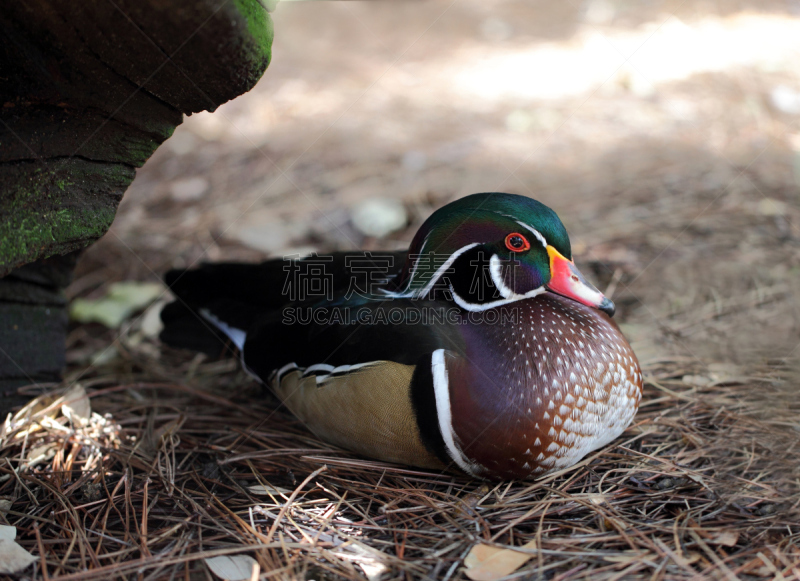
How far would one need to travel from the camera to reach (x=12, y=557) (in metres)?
1.59

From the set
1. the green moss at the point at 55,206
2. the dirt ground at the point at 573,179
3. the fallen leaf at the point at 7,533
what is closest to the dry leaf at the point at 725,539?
the dirt ground at the point at 573,179

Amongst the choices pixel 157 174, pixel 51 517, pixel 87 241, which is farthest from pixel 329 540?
pixel 157 174

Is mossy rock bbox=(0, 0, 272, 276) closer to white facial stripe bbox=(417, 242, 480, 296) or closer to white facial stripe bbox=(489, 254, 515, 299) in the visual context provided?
white facial stripe bbox=(417, 242, 480, 296)

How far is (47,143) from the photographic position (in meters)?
1.84

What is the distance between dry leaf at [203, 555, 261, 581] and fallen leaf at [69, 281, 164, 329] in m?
1.85

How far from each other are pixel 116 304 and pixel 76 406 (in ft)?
2.86

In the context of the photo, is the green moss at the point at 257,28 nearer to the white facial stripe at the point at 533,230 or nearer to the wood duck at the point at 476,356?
the wood duck at the point at 476,356

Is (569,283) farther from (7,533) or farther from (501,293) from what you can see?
(7,533)

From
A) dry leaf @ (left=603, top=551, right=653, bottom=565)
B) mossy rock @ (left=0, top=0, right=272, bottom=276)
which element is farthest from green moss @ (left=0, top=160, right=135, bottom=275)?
dry leaf @ (left=603, top=551, right=653, bottom=565)

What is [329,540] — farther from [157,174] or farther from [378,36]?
[378,36]

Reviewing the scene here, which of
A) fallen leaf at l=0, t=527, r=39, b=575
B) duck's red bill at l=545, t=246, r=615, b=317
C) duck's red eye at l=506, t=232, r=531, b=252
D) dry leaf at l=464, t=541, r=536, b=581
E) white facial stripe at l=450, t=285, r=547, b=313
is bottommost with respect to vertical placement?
fallen leaf at l=0, t=527, r=39, b=575

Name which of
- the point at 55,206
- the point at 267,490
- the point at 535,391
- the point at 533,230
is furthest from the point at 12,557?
the point at 533,230

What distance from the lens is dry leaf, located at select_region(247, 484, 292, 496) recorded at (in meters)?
1.97

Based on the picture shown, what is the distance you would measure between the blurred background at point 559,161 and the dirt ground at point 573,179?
0.02 m
